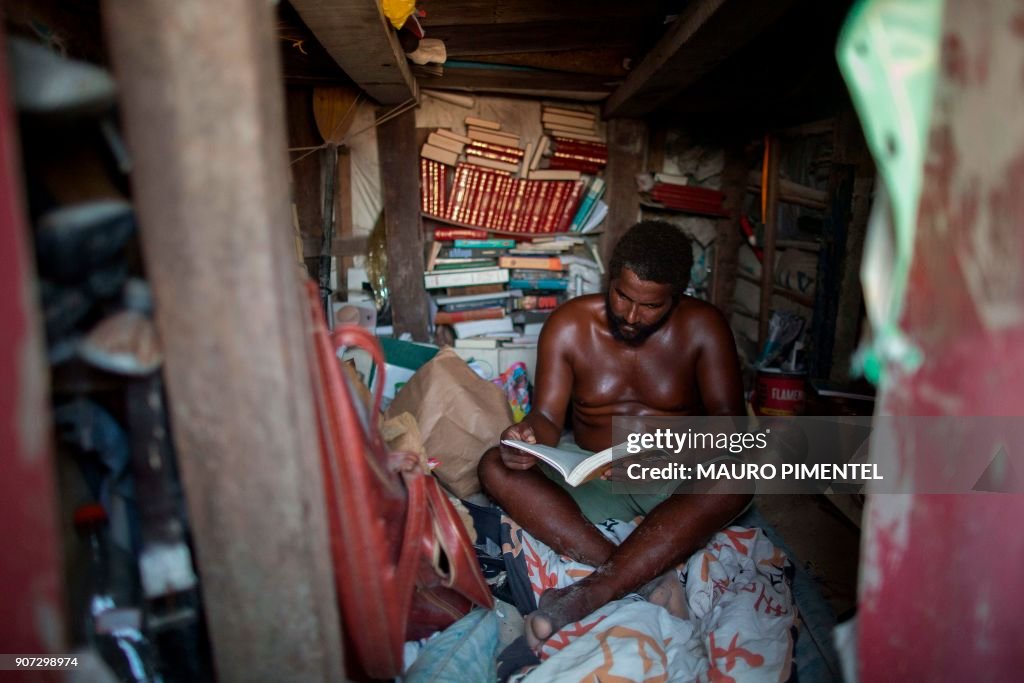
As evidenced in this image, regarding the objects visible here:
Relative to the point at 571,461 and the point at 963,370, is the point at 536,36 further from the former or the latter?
the point at 963,370

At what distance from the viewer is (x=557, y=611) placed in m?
1.75

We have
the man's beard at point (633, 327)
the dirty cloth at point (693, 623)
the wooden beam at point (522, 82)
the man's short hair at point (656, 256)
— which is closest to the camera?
the dirty cloth at point (693, 623)

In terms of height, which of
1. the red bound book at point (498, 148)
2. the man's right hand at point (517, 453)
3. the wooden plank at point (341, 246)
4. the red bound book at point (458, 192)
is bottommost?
the man's right hand at point (517, 453)

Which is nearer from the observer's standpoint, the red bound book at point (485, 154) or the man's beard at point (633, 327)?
the man's beard at point (633, 327)

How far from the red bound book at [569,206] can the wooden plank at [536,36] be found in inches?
36.2

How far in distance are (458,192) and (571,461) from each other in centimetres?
244

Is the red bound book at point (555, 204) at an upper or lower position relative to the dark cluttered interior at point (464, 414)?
upper

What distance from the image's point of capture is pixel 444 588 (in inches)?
58.4

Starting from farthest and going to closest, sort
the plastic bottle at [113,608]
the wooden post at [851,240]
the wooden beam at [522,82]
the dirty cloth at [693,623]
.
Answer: the wooden beam at [522,82], the wooden post at [851,240], the dirty cloth at [693,623], the plastic bottle at [113,608]

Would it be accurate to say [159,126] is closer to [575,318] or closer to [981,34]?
[981,34]

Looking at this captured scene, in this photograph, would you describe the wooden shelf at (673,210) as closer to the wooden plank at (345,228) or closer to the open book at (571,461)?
the wooden plank at (345,228)

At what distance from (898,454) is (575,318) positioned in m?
1.95

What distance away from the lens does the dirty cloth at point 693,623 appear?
1.58 metres

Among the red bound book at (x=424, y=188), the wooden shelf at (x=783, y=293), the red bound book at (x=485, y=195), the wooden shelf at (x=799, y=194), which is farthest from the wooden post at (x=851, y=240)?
the red bound book at (x=424, y=188)
